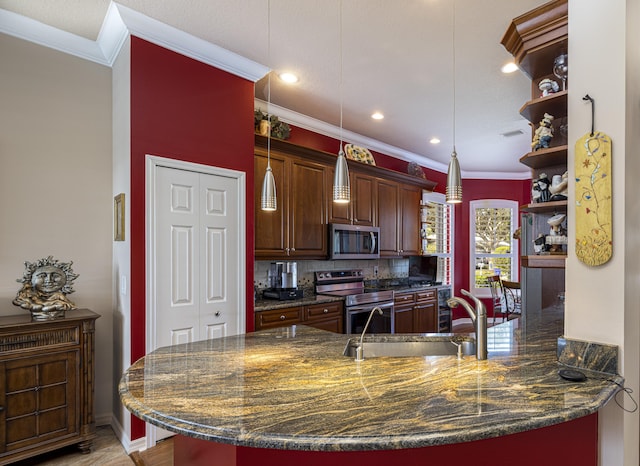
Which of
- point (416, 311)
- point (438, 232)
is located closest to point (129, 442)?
point (416, 311)

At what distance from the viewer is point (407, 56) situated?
2928mm

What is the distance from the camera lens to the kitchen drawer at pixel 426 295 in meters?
5.20

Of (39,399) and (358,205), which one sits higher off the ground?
(358,205)

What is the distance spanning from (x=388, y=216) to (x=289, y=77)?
251 centimetres

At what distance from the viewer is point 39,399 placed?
2.32 m

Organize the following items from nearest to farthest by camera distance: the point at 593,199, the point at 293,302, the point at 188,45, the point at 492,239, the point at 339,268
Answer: the point at 593,199 < the point at 188,45 < the point at 293,302 < the point at 339,268 < the point at 492,239

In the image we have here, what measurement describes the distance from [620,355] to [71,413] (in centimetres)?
295

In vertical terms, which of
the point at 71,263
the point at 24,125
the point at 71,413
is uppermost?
the point at 24,125

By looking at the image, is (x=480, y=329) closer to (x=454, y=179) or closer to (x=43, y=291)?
(x=454, y=179)

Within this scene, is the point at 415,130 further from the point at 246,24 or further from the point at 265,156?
the point at 246,24

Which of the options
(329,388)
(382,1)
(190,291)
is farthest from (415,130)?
(329,388)

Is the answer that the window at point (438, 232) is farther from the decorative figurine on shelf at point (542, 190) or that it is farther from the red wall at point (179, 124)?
the decorative figurine on shelf at point (542, 190)

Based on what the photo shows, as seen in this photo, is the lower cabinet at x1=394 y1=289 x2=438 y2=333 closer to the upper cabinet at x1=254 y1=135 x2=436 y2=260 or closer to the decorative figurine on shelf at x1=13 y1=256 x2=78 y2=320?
the upper cabinet at x1=254 y1=135 x2=436 y2=260

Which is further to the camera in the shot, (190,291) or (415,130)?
(415,130)
